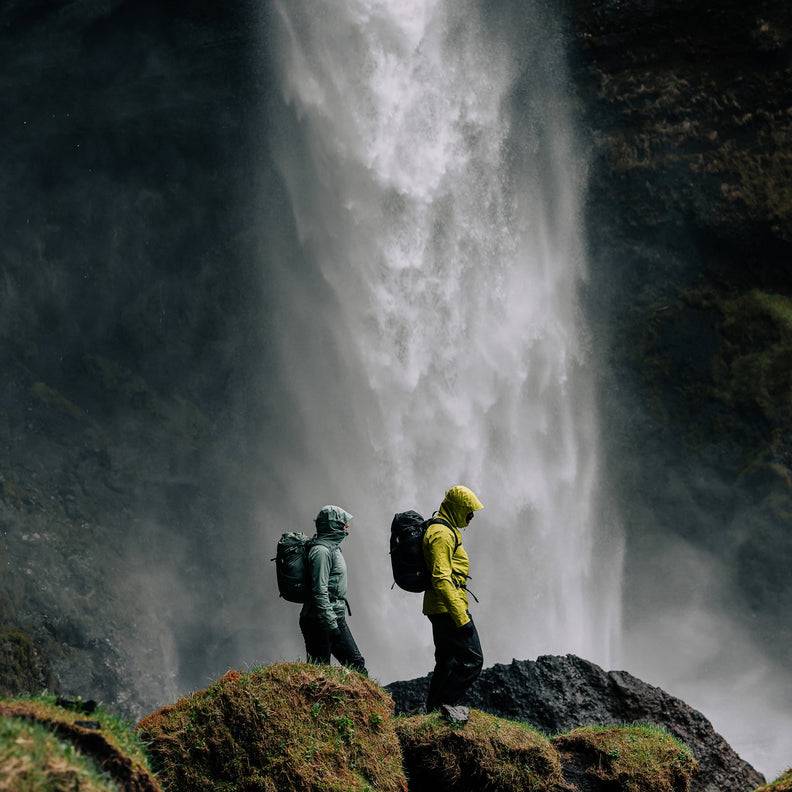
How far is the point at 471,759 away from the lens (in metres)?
6.30

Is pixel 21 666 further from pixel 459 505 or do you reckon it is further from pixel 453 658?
pixel 459 505

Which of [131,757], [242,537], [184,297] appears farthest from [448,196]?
[131,757]

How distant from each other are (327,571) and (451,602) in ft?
3.32

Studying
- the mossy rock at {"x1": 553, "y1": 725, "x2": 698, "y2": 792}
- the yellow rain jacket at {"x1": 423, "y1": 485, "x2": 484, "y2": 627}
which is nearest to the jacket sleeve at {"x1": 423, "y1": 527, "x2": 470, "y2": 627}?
the yellow rain jacket at {"x1": 423, "y1": 485, "x2": 484, "y2": 627}

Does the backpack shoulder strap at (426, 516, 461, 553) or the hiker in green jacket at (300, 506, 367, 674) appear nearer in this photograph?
the backpack shoulder strap at (426, 516, 461, 553)

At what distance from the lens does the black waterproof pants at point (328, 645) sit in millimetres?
6758

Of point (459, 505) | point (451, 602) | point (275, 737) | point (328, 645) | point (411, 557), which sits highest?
point (459, 505)

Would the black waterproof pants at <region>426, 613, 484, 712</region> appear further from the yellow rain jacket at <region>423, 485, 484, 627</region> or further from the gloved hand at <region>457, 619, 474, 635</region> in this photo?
the yellow rain jacket at <region>423, 485, 484, 627</region>

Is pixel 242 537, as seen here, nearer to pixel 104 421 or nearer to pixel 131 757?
pixel 104 421

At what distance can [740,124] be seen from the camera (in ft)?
69.0

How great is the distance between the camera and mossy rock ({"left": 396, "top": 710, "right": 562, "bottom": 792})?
6246 mm

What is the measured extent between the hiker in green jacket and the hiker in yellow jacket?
65 cm

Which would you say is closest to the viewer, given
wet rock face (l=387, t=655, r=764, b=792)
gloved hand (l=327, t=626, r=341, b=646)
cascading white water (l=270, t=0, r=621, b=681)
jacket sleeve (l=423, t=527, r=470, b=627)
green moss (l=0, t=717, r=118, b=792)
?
green moss (l=0, t=717, r=118, b=792)

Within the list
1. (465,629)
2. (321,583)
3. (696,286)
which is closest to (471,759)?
(465,629)
